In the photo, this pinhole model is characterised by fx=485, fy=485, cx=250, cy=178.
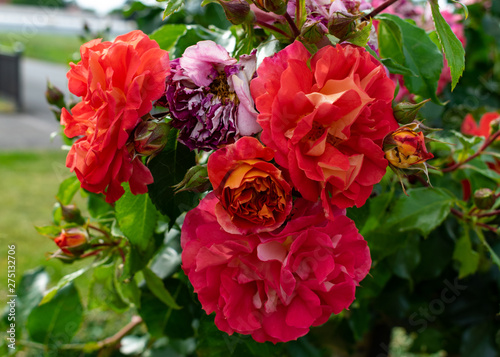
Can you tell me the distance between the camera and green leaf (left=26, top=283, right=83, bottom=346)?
0.98 metres

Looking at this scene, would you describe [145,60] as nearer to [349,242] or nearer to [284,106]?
[284,106]

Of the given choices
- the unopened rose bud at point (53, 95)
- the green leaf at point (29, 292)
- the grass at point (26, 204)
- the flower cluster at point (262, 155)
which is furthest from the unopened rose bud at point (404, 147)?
the grass at point (26, 204)

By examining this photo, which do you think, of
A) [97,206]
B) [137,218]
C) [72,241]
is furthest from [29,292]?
[137,218]

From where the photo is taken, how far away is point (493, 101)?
134 centimetres

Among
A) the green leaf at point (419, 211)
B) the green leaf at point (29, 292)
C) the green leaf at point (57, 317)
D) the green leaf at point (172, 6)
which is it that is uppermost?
the green leaf at point (172, 6)

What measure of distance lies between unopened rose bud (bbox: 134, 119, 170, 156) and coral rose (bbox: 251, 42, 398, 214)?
88 mm

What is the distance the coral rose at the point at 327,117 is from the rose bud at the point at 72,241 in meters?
0.34

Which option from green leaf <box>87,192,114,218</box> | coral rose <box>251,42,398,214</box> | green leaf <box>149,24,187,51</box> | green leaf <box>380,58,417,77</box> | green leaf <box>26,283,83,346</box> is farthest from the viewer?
green leaf <box>26,283,83,346</box>

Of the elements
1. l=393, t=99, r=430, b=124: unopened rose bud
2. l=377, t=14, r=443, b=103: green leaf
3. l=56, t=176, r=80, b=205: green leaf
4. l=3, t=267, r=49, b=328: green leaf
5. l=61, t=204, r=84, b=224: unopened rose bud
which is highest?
l=393, t=99, r=430, b=124: unopened rose bud

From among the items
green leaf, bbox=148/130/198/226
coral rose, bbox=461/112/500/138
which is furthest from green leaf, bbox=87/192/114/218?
coral rose, bbox=461/112/500/138

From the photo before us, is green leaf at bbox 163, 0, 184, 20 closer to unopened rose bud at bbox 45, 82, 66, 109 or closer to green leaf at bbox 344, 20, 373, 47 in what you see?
green leaf at bbox 344, 20, 373, 47

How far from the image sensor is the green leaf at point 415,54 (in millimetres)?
574

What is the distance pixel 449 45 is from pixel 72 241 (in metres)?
0.48

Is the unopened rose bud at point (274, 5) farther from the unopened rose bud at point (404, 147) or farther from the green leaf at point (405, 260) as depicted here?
the green leaf at point (405, 260)
